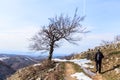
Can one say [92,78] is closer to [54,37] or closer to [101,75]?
[101,75]

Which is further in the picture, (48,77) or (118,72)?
(48,77)

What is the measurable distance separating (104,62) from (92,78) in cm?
992

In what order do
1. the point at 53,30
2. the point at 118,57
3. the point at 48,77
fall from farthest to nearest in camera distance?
the point at 53,30 → the point at 118,57 → the point at 48,77

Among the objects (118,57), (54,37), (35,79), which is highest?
(54,37)

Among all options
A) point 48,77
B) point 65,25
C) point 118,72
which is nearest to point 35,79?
point 48,77

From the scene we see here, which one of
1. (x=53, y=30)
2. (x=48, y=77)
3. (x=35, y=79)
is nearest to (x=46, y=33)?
(x=53, y=30)

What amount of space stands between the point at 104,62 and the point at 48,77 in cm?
895

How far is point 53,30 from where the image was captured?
54875 millimetres

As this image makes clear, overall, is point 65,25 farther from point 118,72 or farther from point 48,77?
point 118,72

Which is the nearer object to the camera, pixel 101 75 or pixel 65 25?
pixel 101 75

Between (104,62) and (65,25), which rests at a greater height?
(65,25)

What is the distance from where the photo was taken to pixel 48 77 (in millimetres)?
36969

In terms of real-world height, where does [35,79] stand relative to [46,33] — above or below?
below

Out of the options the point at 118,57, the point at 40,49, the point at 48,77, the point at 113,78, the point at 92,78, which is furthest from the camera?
the point at 40,49
